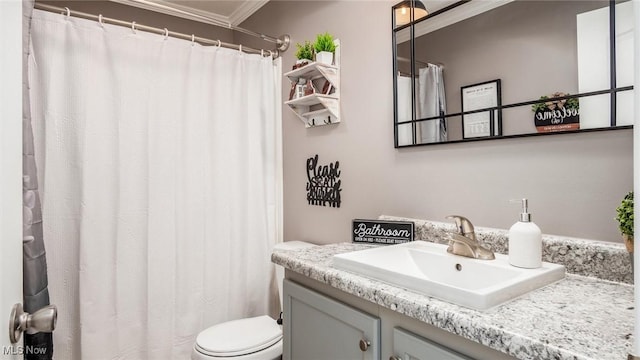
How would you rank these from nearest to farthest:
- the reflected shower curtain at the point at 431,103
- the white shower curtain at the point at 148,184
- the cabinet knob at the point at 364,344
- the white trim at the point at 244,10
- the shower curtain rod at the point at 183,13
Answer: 1. the cabinet knob at the point at 364,344
2. the reflected shower curtain at the point at 431,103
3. the white shower curtain at the point at 148,184
4. the shower curtain rod at the point at 183,13
5. the white trim at the point at 244,10

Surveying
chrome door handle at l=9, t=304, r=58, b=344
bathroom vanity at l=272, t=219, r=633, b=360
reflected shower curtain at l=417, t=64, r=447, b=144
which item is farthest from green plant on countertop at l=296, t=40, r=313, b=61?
chrome door handle at l=9, t=304, r=58, b=344

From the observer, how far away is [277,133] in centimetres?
236

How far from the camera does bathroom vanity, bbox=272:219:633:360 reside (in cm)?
66

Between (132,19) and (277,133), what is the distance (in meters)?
1.42

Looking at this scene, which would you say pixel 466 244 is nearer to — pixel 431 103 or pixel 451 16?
pixel 431 103

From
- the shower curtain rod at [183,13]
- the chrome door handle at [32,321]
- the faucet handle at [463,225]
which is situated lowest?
the chrome door handle at [32,321]

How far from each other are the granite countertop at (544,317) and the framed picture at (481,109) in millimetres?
530

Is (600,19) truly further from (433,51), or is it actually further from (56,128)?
(56,128)

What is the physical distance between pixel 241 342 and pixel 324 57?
1435 millimetres

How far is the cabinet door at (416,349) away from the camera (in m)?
0.78

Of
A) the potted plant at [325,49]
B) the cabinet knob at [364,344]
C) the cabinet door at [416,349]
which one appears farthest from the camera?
the potted plant at [325,49]

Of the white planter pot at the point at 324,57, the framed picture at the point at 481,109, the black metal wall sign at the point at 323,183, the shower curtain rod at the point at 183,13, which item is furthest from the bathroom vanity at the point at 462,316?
the shower curtain rod at the point at 183,13

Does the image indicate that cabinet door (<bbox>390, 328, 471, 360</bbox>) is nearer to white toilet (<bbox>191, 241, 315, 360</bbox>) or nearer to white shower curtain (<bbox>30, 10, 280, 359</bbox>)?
white toilet (<bbox>191, 241, 315, 360</bbox>)

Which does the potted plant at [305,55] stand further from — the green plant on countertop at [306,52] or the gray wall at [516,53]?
the gray wall at [516,53]
